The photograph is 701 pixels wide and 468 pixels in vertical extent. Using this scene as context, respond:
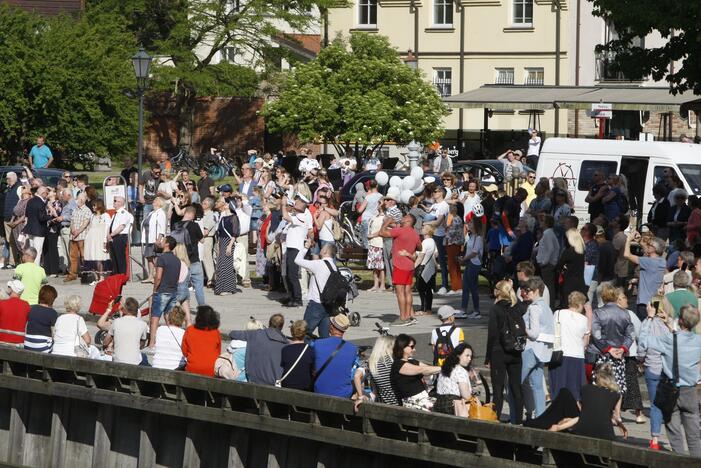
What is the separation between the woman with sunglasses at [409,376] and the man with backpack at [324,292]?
437cm

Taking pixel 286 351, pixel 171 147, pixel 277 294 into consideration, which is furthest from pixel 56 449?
pixel 171 147

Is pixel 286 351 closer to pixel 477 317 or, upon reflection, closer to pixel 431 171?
pixel 477 317

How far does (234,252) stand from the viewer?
27.2 metres

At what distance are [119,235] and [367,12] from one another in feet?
119

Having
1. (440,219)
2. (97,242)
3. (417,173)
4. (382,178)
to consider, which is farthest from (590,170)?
(97,242)

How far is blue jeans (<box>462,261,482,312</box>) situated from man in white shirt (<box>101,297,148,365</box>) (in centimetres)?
629

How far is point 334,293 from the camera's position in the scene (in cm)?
2027

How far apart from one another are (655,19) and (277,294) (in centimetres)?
792

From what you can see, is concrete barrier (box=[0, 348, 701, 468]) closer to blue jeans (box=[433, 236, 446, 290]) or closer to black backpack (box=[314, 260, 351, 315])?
black backpack (box=[314, 260, 351, 315])

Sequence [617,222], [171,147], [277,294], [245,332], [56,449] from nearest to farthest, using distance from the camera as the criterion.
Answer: [245,332], [56,449], [617,222], [277,294], [171,147]

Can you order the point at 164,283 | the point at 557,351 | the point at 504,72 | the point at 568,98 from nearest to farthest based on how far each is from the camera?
the point at 557,351, the point at 164,283, the point at 568,98, the point at 504,72

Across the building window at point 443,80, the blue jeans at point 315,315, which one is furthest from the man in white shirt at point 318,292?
the building window at point 443,80

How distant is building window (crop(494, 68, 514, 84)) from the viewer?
2368 inches

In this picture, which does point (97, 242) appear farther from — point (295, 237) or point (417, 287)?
point (417, 287)
